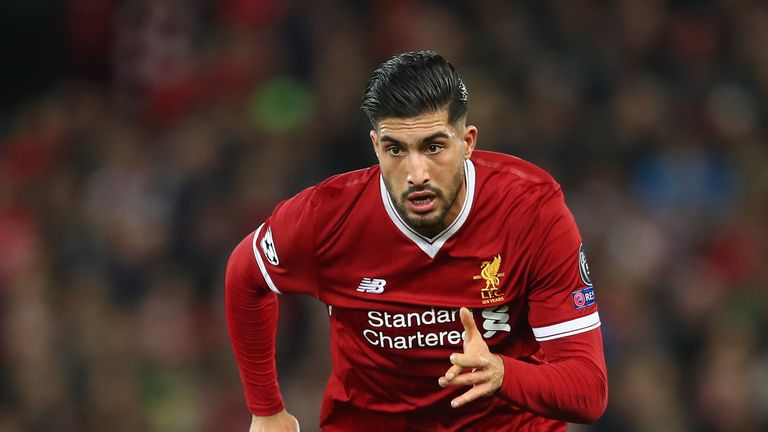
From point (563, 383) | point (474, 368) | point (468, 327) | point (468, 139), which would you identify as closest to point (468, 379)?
point (474, 368)

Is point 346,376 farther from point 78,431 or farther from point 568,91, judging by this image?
point 568,91

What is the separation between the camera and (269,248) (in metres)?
4.50

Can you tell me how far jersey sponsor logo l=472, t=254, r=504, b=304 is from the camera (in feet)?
14.1

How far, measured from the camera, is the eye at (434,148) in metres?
4.13

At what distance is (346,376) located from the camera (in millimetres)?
4613

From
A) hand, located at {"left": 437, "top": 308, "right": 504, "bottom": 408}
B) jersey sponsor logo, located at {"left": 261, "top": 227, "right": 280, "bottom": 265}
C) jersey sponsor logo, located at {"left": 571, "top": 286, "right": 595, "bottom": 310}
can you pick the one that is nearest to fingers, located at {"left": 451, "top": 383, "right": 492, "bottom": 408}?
hand, located at {"left": 437, "top": 308, "right": 504, "bottom": 408}

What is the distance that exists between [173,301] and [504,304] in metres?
4.47

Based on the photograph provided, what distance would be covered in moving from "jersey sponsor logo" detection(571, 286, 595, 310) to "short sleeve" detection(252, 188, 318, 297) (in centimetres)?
83

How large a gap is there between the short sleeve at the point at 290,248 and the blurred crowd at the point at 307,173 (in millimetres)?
3101

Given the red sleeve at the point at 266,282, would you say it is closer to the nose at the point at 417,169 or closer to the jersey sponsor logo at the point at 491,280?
the nose at the point at 417,169

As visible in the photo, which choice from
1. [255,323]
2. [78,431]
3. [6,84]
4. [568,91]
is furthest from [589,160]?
[6,84]

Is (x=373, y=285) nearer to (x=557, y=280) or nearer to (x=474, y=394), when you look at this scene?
(x=557, y=280)

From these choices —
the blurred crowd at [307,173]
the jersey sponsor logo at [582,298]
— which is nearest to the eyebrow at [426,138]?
the jersey sponsor logo at [582,298]

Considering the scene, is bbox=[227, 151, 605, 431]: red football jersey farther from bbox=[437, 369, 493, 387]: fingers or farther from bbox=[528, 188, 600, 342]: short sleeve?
bbox=[437, 369, 493, 387]: fingers
